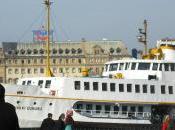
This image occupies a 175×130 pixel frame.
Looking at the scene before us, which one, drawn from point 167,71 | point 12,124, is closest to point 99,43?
point 167,71

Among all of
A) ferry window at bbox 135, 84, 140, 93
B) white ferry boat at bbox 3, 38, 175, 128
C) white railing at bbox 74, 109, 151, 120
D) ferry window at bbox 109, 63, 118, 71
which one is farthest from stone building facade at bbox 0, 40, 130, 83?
ferry window at bbox 135, 84, 140, 93

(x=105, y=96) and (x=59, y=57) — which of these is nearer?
(x=105, y=96)

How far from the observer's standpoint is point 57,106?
1393 inches

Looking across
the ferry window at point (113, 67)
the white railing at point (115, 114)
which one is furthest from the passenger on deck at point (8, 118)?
the ferry window at point (113, 67)

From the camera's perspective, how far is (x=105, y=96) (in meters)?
36.0

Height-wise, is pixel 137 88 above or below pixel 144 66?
below

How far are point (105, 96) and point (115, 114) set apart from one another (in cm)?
146

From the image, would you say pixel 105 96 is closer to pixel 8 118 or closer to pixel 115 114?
pixel 115 114

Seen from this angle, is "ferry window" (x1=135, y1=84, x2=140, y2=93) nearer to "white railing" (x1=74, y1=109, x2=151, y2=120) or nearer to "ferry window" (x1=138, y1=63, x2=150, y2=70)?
"white railing" (x1=74, y1=109, x2=151, y2=120)

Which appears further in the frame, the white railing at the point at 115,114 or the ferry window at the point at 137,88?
the ferry window at the point at 137,88

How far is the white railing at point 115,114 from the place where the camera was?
119 ft

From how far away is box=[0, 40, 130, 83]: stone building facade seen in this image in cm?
13625

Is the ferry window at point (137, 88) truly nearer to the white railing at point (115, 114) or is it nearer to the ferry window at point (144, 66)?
the white railing at point (115, 114)

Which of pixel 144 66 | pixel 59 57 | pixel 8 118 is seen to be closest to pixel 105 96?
pixel 144 66
